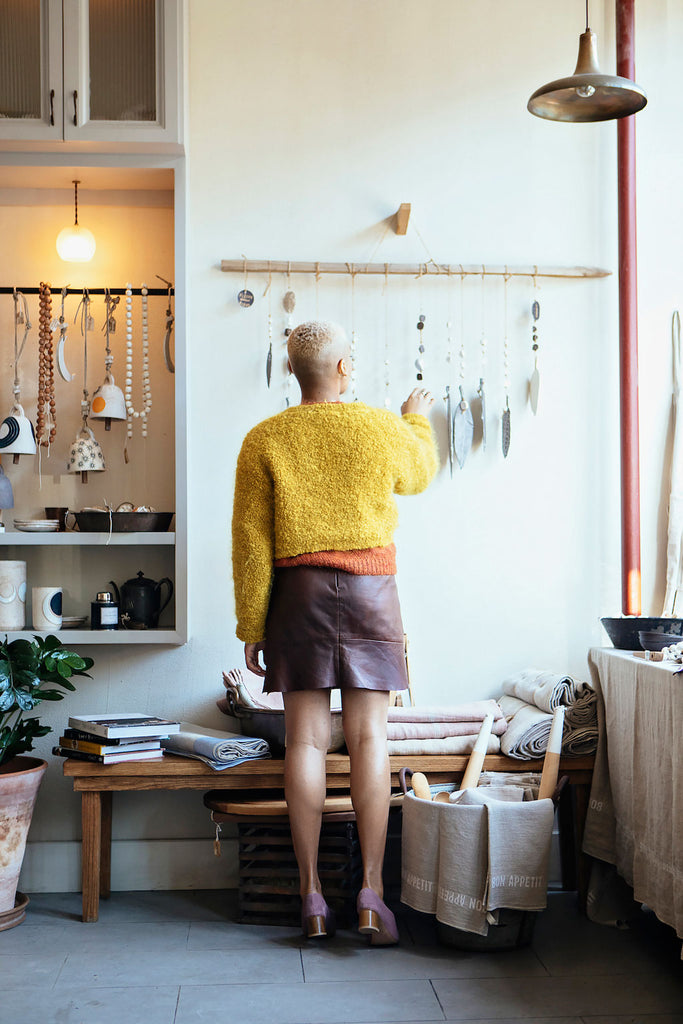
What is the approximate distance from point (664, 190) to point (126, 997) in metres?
2.73

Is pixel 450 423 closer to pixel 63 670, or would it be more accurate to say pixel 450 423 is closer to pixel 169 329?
pixel 169 329

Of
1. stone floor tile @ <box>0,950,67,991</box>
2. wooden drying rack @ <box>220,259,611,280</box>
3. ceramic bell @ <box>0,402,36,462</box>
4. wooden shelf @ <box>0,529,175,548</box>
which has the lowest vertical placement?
stone floor tile @ <box>0,950,67,991</box>

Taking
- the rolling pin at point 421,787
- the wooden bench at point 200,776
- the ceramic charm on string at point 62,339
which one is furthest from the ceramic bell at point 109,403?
the rolling pin at point 421,787

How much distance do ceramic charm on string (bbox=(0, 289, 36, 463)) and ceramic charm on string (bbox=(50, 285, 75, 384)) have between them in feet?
0.30

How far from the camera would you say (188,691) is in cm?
301

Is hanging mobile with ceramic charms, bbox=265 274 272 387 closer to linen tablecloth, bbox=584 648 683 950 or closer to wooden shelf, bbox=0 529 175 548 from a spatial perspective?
wooden shelf, bbox=0 529 175 548

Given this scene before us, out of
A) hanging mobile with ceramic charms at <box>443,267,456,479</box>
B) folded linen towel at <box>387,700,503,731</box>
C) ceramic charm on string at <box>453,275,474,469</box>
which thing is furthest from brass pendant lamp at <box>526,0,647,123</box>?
folded linen towel at <box>387,700,503,731</box>

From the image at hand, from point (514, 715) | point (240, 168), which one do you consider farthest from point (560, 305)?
point (514, 715)

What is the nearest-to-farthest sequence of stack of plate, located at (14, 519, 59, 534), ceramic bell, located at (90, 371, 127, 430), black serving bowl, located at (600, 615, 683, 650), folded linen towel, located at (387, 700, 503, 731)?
black serving bowl, located at (600, 615, 683, 650) → folded linen towel, located at (387, 700, 503, 731) → stack of plate, located at (14, 519, 59, 534) → ceramic bell, located at (90, 371, 127, 430)

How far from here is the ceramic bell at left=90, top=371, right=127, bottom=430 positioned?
297 centimetres

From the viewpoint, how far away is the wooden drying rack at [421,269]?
303 cm

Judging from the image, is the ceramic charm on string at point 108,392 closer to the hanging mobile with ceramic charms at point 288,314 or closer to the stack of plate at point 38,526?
the stack of plate at point 38,526

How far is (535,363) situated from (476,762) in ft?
4.13

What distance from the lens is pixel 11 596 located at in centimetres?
288
